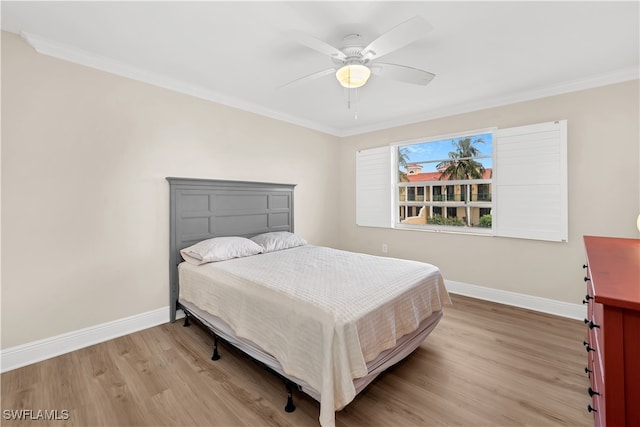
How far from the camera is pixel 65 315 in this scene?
2221 millimetres

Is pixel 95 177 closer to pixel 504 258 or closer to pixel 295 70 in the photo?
pixel 295 70

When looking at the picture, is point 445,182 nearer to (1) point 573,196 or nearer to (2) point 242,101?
(1) point 573,196

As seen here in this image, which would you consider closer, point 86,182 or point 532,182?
point 86,182

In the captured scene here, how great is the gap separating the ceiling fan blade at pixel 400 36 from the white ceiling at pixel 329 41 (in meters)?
0.23

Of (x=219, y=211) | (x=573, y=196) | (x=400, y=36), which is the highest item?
(x=400, y=36)

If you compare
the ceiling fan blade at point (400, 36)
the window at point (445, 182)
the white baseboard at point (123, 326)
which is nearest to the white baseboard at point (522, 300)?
the white baseboard at point (123, 326)

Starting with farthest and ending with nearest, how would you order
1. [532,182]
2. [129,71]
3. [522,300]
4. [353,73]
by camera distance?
[522,300], [532,182], [129,71], [353,73]

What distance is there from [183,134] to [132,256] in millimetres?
1323

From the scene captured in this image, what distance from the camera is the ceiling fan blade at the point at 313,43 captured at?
1.59m

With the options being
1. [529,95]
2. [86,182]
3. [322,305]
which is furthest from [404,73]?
[86,182]

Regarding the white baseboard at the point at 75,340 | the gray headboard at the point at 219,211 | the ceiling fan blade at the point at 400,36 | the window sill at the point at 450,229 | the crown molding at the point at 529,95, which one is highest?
the crown molding at the point at 529,95

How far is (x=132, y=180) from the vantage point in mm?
2541

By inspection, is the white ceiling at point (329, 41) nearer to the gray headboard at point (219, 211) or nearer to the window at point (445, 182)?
the window at point (445, 182)

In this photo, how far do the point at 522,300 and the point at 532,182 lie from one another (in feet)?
4.39
